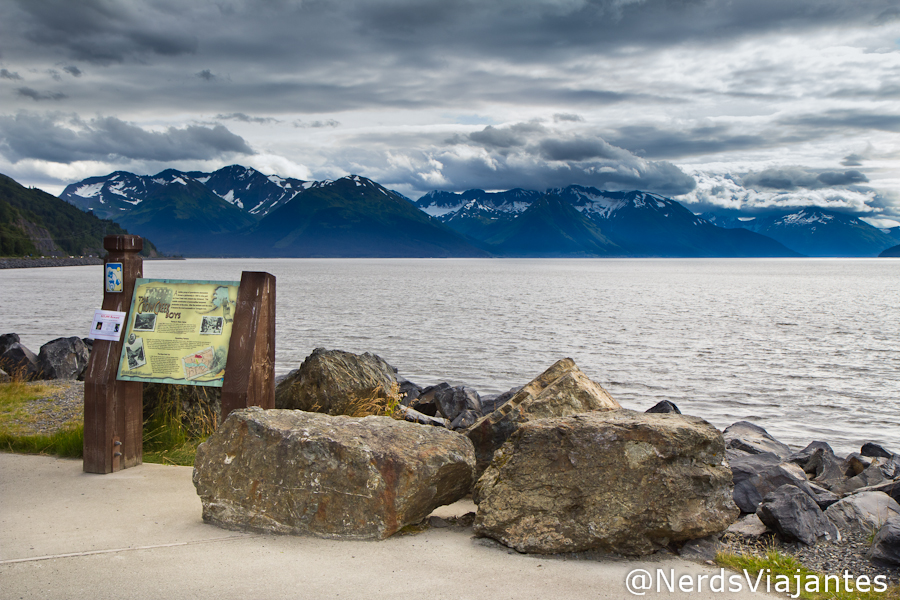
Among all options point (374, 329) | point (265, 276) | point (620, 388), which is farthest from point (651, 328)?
point (265, 276)

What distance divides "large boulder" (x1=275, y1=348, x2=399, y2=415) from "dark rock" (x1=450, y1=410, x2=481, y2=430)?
10.5 ft

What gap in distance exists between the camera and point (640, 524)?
5.81 meters

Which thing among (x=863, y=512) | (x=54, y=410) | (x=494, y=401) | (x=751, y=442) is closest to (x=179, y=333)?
(x=54, y=410)

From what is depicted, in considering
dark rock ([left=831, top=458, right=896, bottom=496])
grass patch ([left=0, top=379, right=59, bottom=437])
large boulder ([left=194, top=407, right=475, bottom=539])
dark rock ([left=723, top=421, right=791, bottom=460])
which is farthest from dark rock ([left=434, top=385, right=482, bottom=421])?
large boulder ([left=194, top=407, right=475, bottom=539])

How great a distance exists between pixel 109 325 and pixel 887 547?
8.25 m

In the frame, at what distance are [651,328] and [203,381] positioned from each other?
42.1 m

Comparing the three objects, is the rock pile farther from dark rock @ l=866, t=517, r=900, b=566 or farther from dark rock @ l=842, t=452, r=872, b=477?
dark rock @ l=842, t=452, r=872, b=477

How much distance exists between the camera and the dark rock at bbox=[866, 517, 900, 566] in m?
5.58

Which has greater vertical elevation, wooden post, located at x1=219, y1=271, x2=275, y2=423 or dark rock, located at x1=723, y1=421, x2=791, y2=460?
wooden post, located at x1=219, y1=271, x2=275, y2=423

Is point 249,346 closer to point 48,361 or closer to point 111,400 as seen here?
point 111,400

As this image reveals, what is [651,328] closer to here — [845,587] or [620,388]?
[620,388]

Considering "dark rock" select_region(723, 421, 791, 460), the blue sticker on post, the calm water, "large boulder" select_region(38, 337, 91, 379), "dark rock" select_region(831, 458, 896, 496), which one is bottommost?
the calm water

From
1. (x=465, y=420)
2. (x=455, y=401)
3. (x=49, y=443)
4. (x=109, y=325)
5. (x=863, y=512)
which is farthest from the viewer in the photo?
(x=455, y=401)

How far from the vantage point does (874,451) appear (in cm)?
1488
